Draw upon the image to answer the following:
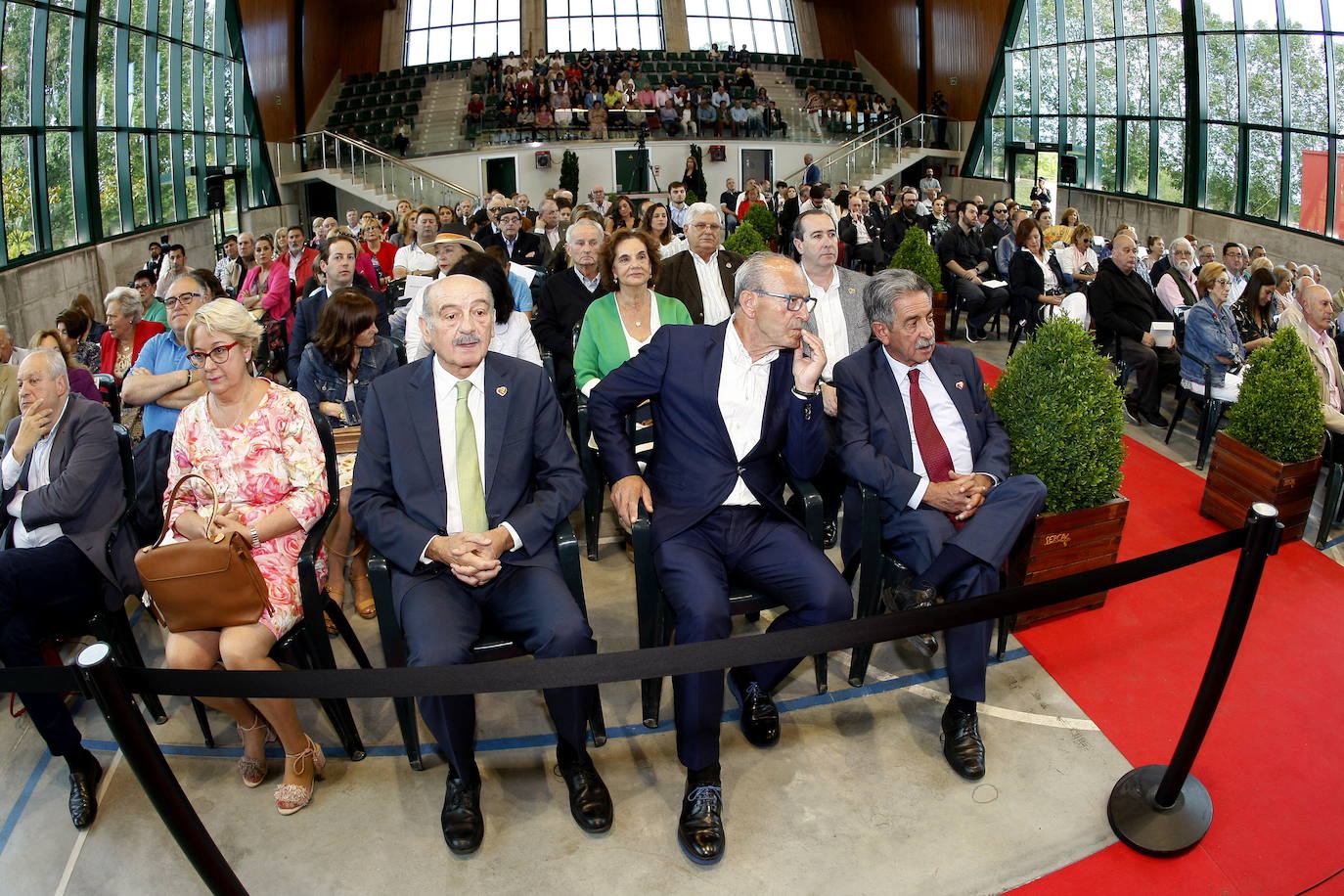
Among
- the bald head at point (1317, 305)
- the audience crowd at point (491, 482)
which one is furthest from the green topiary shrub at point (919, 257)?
the audience crowd at point (491, 482)

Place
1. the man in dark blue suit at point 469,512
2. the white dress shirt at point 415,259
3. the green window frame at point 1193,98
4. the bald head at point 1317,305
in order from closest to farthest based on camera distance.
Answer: the man in dark blue suit at point 469,512, the bald head at point 1317,305, the white dress shirt at point 415,259, the green window frame at point 1193,98

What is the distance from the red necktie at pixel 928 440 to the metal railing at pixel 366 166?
13.5 m

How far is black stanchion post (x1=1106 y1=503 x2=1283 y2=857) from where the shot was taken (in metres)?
2.27

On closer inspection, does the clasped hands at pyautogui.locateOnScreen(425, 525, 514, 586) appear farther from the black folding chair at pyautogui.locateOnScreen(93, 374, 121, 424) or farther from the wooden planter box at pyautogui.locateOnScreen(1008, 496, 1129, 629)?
the black folding chair at pyautogui.locateOnScreen(93, 374, 121, 424)

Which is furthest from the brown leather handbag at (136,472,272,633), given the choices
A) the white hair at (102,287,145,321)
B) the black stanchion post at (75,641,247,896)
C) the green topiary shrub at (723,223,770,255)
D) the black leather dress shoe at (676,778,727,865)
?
the green topiary shrub at (723,223,770,255)

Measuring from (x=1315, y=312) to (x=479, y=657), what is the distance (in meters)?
4.63

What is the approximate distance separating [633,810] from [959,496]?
1.43 meters

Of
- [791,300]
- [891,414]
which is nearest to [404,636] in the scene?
[791,300]

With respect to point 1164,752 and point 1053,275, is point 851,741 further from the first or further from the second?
point 1053,275

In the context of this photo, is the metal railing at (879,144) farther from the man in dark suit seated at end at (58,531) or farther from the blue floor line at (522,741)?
the man in dark suit seated at end at (58,531)

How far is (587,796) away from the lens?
2.61m

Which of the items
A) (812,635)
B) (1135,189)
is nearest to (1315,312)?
(812,635)

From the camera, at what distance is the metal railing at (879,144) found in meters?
20.0

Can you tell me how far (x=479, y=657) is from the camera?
2.63 meters
